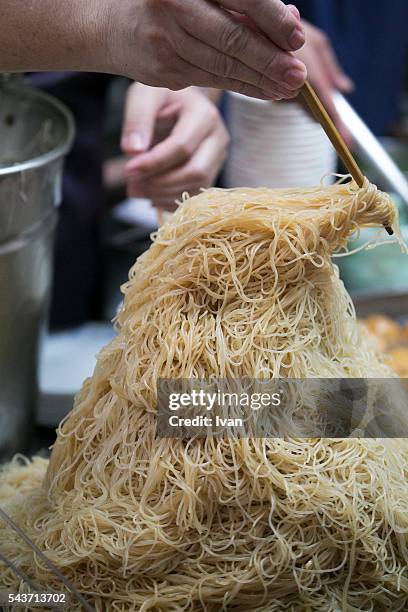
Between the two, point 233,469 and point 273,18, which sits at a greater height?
point 273,18

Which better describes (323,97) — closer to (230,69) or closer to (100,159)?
(230,69)

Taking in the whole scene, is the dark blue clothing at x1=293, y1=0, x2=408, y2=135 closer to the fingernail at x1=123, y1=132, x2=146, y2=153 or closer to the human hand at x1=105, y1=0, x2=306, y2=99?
the fingernail at x1=123, y1=132, x2=146, y2=153

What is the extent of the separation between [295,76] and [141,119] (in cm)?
58

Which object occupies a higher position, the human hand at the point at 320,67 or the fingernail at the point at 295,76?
the fingernail at the point at 295,76

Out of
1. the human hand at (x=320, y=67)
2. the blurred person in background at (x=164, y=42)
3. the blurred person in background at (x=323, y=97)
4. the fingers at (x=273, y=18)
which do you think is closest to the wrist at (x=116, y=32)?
the blurred person in background at (x=164, y=42)

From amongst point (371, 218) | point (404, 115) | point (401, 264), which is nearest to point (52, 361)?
point (401, 264)

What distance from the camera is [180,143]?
4.25ft

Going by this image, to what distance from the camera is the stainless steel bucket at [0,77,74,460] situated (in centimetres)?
117

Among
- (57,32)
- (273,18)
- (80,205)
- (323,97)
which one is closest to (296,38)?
(273,18)

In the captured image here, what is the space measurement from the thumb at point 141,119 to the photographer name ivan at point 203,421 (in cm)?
58

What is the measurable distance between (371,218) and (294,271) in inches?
4.2

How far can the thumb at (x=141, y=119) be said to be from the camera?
1.26 metres

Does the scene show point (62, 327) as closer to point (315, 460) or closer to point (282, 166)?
point (282, 166)

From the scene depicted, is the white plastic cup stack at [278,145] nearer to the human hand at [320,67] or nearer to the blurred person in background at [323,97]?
the blurred person in background at [323,97]
